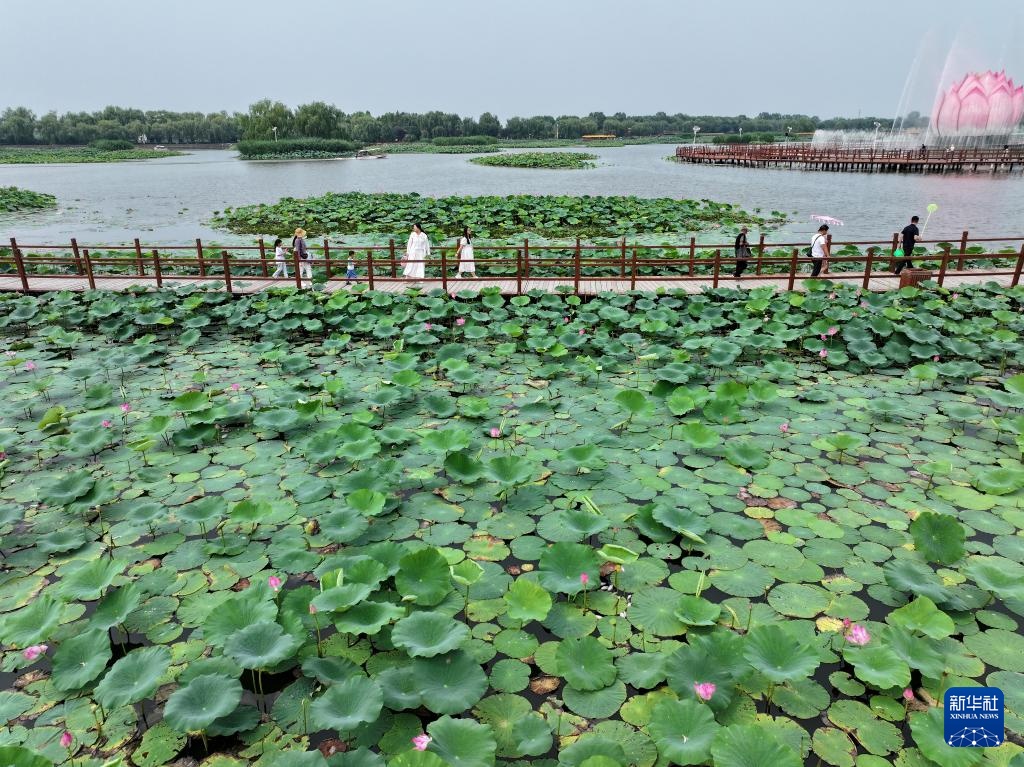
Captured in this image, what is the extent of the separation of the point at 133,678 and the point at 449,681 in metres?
1.32

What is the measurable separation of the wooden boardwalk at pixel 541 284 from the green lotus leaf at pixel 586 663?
6.96 m

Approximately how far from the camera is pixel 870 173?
39688mm

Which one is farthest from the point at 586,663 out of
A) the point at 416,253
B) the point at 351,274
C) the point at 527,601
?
→ the point at 351,274

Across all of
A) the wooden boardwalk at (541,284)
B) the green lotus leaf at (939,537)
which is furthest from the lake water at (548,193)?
the green lotus leaf at (939,537)

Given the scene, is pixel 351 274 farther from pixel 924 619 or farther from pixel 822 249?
pixel 924 619

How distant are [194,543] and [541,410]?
296cm

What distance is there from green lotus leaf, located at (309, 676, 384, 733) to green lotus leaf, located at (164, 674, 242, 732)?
34 centimetres

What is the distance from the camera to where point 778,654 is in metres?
2.82

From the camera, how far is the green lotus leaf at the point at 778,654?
273 centimetres

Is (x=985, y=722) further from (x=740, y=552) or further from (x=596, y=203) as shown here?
(x=596, y=203)

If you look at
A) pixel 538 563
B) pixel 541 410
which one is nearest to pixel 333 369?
pixel 541 410

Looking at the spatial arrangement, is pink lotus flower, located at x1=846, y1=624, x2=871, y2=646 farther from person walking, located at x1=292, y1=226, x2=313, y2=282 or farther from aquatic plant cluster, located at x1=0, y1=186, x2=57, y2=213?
aquatic plant cluster, located at x1=0, y1=186, x2=57, y2=213

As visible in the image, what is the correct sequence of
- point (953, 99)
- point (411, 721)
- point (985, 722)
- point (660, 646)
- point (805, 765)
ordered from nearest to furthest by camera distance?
point (985, 722), point (805, 765), point (411, 721), point (660, 646), point (953, 99)

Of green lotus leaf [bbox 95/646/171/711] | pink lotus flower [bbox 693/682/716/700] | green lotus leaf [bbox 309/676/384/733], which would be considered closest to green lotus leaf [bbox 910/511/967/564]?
pink lotus flower [bbox 693/682/716/700]
